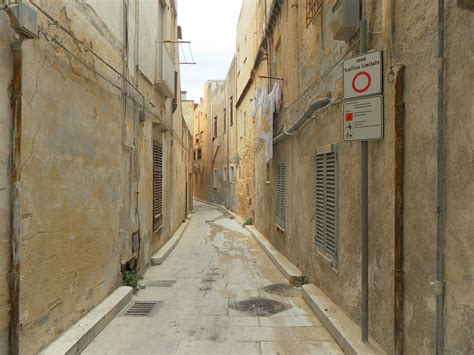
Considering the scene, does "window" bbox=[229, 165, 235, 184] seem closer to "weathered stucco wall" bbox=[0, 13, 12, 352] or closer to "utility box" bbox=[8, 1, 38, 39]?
"utility box" bbox=[8, 1, 38, 39]

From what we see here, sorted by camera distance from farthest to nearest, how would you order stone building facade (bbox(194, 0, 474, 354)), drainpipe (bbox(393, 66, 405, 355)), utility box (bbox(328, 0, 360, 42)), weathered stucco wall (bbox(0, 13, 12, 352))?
utility box (bbox(328, 0, 360, 42)) → drainpipe (bbox(393, 66, 405, 355)) → weathered stucco wall (bbox(0, 13, 12, 352)) → stone building facade (bbox(194, 0, 474, 354))

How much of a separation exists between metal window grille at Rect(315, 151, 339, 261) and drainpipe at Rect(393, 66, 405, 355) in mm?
1839

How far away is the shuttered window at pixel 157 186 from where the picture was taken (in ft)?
31.8

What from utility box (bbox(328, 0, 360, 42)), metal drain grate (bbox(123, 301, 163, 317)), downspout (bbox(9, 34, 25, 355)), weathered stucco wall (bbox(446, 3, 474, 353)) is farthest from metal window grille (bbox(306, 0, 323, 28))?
metal drain grate (bbox(123, 301, 163, 317))

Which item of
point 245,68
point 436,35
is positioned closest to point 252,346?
point 436,35

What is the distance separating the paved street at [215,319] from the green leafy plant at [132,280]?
13 cm

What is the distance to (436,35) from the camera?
2873mm

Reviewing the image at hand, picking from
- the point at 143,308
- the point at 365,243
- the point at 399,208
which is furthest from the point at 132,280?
the point at 399,208

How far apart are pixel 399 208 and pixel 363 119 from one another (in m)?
0.96

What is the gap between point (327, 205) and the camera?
579cm

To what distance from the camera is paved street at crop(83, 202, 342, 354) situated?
4.46 metres

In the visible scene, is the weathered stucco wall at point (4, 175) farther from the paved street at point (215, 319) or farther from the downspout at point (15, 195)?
the paved street at point (215, 319)

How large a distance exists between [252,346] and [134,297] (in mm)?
2686

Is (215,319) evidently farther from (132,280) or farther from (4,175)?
(4,175)
